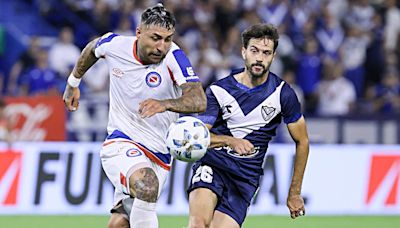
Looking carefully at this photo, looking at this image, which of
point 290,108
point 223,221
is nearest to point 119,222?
point 223,221

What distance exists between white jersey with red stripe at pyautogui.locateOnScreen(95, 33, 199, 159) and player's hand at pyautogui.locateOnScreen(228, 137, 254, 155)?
63cm

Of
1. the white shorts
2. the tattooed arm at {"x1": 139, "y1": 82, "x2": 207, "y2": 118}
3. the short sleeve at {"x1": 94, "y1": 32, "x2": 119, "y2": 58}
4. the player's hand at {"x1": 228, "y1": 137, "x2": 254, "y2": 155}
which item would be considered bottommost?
the white shorts

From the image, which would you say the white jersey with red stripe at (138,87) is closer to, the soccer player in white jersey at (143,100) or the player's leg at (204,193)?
the soccer player in white jersey at (143,100)

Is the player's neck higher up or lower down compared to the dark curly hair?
lower down

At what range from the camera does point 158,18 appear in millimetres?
7777

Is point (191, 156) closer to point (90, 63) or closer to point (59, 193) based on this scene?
point (90, 63)

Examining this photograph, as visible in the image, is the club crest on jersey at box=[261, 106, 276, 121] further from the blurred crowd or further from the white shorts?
the blurred crowd

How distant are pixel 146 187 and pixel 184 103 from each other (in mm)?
668

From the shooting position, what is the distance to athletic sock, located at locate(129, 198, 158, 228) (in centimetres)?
756

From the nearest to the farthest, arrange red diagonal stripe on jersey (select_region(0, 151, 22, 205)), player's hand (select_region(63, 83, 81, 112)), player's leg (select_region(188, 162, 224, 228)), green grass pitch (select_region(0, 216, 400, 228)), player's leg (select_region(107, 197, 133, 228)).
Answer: player's leg (select_region(188, 162, 224, 228)) → player's leg (select_region(107, 197, 133, 228)) → player's hand (select_region(63, 83, 81, 112)) → green grass pitch (select_region(0, 216, 400, 228)) → red diagonal stripe on jersey (select_region(0, 151, 22, 205))

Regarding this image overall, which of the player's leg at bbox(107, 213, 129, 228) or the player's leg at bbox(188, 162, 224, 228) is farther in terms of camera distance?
the player's leg at bbox(107, 213, 129, 228)

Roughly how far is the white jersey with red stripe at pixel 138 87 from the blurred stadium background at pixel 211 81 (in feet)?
13.0

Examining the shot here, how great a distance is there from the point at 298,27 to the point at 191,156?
1118 cm

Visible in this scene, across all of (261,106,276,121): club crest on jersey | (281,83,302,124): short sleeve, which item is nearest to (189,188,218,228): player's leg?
(261,106,276,121): club crest on jersey
